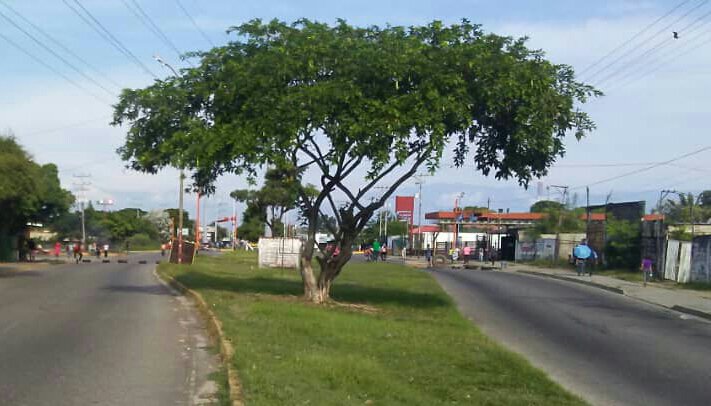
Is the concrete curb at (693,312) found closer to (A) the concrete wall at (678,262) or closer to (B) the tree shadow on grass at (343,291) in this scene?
(B) the tree shadow on grass at (343,291)

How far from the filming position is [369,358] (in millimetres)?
12336

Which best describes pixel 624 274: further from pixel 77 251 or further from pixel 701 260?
pixel 77 251

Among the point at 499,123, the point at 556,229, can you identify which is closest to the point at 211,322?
the point at 499,123

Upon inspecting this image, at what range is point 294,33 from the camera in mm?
19734

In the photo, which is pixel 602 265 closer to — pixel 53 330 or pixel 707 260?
pixel 707 260

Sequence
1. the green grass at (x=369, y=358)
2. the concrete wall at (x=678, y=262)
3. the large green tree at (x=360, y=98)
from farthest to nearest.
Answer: the concrete wall at (x=678, y=262) → the large green tree at (x=360, y=98) → the green grass at (x=369, y=358)

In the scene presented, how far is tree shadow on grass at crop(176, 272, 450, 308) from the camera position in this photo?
78.2 feet

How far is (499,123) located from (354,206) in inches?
162

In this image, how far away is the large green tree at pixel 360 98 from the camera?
61.1 ft

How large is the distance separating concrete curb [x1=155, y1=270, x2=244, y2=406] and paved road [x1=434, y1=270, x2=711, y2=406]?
418 centimetres

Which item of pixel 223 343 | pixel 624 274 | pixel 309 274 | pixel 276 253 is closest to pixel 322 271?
pixel 309 274

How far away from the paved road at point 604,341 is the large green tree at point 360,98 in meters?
3.97

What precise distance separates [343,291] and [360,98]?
9.64 m

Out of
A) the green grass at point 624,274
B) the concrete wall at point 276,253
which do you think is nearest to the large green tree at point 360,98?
the green grass at point 624,274
